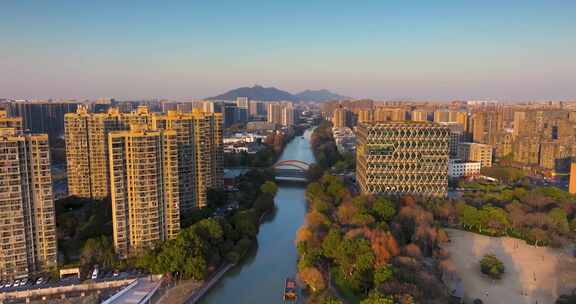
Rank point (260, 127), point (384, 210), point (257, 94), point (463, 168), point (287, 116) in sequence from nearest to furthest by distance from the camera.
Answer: point (384, 210), point (463, 168), point (260, 127), point (287, 116), point (257, 94)

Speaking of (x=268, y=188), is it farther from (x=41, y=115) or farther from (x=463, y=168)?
(x=41, y=115)

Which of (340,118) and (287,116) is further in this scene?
(287,116)

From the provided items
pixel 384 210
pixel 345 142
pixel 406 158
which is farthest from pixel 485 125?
pixel 384 210

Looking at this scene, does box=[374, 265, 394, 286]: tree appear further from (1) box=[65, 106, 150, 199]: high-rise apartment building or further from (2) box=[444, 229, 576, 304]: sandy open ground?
(1) box=[65, 106, 150, 199]: high-rise apartment building

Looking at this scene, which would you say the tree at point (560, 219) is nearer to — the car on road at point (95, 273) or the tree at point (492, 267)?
the tree at point (492, 267)

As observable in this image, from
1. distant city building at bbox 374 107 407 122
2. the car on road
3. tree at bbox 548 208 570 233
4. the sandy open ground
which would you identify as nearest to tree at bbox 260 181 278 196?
the sandy open ground

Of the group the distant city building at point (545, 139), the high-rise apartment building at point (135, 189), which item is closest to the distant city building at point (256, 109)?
the distant city building at point (545, 139)
